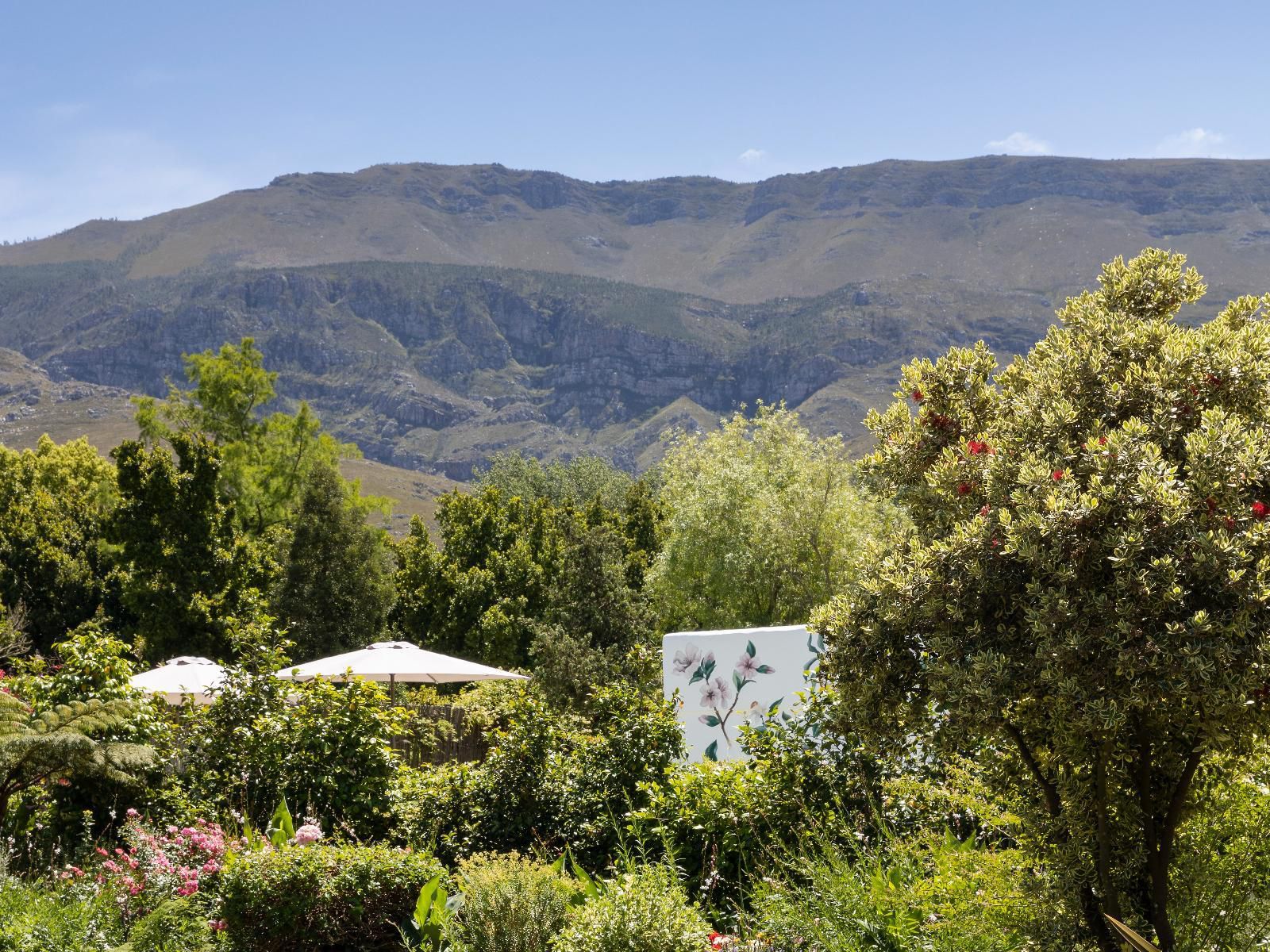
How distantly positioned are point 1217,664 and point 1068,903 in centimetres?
152

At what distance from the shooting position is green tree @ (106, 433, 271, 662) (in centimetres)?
2109

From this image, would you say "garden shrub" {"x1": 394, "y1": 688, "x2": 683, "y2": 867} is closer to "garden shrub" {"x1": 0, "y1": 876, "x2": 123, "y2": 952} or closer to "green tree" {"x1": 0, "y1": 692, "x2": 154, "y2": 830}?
"green tree" {"x1": 0, "y1": 692, "x2": 154, "y2": 830}

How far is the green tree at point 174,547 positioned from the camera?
69.2 ft

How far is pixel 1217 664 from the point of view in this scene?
12.2ft

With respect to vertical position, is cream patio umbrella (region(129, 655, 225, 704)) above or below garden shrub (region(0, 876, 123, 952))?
below

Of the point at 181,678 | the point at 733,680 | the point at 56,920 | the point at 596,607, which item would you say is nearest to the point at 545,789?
the point at 733,680

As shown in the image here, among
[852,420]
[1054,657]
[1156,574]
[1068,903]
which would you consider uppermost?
[1156,574]

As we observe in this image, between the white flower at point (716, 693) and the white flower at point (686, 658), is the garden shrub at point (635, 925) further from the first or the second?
the white flower at point (686, 658)

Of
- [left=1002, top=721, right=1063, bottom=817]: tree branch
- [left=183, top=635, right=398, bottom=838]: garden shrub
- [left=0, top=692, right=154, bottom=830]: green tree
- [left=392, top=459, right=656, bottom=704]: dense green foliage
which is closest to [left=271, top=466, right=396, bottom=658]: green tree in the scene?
[left=392, top=459, right=656, bottom=704]: dense green foliage

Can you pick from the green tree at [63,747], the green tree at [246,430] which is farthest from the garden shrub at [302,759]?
the green tree at [246,430]

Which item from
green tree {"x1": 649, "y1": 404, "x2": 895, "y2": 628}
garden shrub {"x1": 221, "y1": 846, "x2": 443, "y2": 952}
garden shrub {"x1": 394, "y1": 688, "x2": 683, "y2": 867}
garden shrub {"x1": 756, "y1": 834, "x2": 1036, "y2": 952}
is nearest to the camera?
garden shrub {"x1": 756, "y1": 834, "x2": 1036, "y2": 952}

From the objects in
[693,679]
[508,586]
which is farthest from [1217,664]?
[508,586]

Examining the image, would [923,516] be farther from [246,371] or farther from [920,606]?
[246,371]

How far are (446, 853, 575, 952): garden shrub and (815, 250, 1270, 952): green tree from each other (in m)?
2.26
